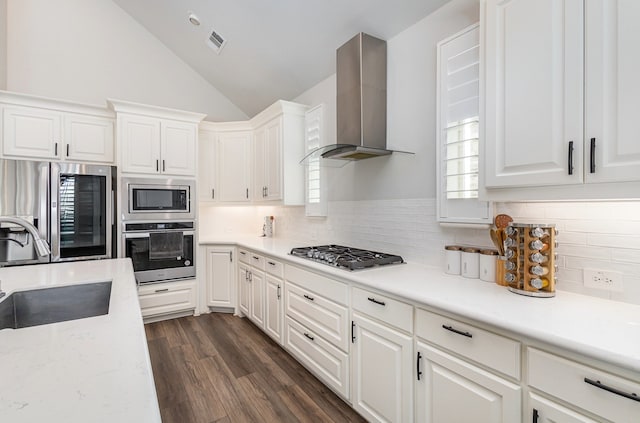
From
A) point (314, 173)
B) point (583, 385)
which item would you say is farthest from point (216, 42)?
point (583, 385)

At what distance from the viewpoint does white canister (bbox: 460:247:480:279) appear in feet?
5.77

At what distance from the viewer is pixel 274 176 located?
3.57 meters

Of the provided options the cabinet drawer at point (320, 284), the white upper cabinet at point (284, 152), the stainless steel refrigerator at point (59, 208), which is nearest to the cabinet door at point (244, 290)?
the white upper cabinet at point (284, 152)

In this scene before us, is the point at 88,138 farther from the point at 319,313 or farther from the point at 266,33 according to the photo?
the point at 319,313

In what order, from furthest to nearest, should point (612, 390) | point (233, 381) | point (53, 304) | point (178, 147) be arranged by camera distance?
point (178, 147), point (233, 381), point (53, 304), point (612, 390)

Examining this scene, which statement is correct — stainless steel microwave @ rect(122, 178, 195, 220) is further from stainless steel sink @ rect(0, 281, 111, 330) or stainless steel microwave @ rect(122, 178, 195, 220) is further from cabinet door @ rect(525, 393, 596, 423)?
cabinet door @ rect(525, 393, 596, 423)

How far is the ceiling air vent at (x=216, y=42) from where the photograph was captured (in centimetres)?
342

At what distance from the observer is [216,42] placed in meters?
3.53

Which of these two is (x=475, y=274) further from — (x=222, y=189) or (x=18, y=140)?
(x=18, y=140)

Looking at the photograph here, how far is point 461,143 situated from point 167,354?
2913 millimetres

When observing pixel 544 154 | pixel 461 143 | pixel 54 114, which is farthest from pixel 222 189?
pixel 544 154

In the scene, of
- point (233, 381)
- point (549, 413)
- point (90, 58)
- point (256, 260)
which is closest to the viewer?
point (549, 413)

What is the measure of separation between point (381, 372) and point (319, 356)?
25.5 inches

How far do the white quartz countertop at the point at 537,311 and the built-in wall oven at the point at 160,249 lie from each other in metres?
2.35
